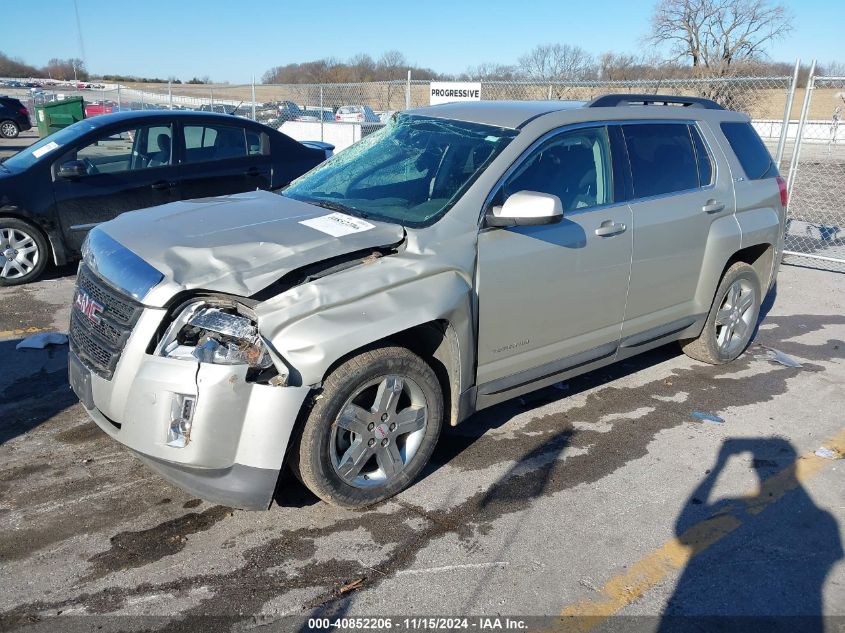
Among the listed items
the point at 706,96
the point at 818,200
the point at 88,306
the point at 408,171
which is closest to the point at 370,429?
the point at 88,306

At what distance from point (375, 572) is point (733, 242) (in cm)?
368

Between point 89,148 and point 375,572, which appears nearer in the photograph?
point 375,572

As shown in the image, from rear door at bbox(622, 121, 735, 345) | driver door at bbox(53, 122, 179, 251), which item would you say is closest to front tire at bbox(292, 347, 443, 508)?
rear door at bbox(622, 121, 735, 345)

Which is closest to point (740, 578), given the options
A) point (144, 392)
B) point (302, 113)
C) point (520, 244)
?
point (520, 244)

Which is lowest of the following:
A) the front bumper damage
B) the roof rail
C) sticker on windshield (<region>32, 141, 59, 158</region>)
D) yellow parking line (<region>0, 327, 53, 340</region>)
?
yellow parking line (<region>0, 327, 53, 340</region>)

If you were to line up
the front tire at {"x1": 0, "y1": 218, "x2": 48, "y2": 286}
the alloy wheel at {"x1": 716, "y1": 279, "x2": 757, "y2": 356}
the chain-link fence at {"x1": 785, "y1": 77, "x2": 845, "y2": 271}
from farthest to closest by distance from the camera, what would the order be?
the chain-link fence at {"x1": 785, "y1": 77, "x2": 845, "y2": 271}, the front tire at {"x1": 0, "y1": 218, "x2": 48, "y2": 286}, the alloy wheel at {"x1": 716, "y1": 279, "x2": 757, "y2": 356}

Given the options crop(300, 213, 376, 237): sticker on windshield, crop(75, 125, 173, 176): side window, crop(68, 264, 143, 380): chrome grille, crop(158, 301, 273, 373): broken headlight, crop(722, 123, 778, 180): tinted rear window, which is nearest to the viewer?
crop(158, 301, 273, 373): broken headlight

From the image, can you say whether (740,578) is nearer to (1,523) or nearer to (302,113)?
(1,523)

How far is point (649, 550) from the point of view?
3273 mm

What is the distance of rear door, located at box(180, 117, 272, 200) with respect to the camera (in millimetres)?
7785

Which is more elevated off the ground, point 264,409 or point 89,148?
point 89,148

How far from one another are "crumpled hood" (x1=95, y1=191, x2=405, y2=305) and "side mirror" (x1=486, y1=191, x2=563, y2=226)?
568 millimetres

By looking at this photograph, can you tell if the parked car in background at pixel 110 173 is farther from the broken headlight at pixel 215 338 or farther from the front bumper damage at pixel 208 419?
the broken headlight at pixel 215 338

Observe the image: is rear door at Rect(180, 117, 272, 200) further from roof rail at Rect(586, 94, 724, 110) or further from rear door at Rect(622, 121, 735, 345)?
rear door at Rect(622, 121, 735, 345)
